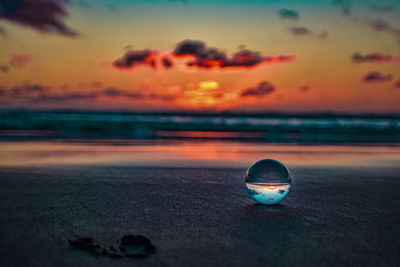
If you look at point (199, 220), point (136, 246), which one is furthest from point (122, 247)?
point (199, 220)

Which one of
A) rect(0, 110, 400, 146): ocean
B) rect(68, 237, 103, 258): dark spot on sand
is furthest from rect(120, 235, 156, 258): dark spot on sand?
rect(0, 110, 400, 146): ocean

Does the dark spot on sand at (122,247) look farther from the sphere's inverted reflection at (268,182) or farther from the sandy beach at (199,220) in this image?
the sphere's inverted reflection at (268,182)

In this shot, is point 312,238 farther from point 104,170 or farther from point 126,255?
point 104,170

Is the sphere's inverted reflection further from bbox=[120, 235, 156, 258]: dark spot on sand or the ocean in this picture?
the ocean

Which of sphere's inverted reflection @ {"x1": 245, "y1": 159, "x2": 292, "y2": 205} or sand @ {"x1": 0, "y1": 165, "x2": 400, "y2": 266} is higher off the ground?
sphere's inverted reflection @ {"x1": 245, "y1": 159, "x2": 292, "y2": 205}

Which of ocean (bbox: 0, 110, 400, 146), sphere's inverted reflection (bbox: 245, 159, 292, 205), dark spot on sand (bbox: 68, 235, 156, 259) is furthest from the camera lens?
ocean (bbox: 0, 110, 400, 146)

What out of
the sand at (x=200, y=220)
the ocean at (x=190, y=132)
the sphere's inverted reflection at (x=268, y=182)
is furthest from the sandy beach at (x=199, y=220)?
the ocean at (x=190, y=132)

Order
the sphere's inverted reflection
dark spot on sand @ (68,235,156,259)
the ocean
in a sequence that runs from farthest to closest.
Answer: the ocean < the sphere's inverted reflection < dark spot on sand @ (68,235,156,259)

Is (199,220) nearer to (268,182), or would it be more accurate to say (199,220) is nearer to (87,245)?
(268,182)
